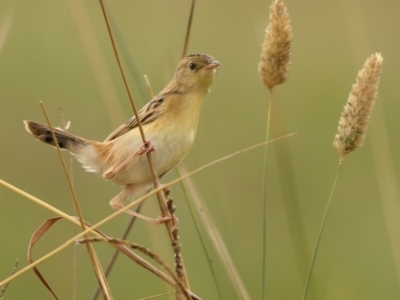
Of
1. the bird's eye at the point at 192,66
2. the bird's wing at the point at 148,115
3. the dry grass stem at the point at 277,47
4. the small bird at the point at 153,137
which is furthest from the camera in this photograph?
the bird's eye at the point at 192,66

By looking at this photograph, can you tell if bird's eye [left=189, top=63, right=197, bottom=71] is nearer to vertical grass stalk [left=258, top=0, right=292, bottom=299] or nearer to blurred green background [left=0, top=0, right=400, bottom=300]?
blurred green background [left=0, top=0, right=400, bottom=300]

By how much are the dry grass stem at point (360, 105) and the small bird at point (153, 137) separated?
0.94 meters

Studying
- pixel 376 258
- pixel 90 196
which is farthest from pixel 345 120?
pixel 90 196

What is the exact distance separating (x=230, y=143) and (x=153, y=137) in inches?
184

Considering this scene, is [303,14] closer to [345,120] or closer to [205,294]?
[205,294]

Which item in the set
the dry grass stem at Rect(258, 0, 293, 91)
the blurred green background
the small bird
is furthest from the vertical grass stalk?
the small bird

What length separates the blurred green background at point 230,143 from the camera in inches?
157

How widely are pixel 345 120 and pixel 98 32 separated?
865 centimetres

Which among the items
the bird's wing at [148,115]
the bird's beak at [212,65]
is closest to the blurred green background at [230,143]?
the bird's wing at [148,115]

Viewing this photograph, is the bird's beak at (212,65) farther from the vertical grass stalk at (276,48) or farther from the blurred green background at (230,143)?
the vertical grass stalk at (276,48)

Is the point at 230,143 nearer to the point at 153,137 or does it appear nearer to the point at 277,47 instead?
the point at 153,137

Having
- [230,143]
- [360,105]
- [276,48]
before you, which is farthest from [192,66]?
[230,143]

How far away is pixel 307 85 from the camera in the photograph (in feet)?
33.5

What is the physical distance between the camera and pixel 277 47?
3.23 meters
